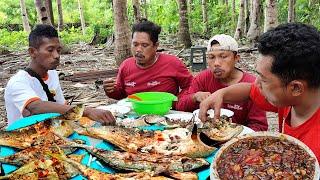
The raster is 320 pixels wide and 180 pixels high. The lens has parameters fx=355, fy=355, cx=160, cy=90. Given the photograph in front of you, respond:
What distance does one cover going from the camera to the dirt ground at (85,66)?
6548 millimetres

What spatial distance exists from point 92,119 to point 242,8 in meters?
12.2

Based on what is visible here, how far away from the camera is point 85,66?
34.3 ft

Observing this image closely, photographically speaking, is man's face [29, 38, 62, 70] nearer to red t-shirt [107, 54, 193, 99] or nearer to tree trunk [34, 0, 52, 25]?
red t-shirt [107, 54, 193, 99]

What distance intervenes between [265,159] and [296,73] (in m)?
0.47

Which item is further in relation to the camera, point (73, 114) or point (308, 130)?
point (73, 114)

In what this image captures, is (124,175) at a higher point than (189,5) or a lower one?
lower

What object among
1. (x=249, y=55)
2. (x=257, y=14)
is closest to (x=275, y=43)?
(x=249, y=55)

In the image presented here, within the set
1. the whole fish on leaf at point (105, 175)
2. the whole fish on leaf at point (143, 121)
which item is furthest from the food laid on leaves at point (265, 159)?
the whole fish on leaf at point (143, 121)

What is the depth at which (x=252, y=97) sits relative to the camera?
2611mm

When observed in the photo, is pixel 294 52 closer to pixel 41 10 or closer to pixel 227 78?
pixel 227 78

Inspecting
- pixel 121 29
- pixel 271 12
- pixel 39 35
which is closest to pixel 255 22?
pixel 271 12

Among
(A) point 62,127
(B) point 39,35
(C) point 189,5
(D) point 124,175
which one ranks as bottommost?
(D) point 124,175

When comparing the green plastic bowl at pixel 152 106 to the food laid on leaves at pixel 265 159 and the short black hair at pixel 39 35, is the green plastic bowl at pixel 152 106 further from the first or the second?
the short black hair at pixel 39 35

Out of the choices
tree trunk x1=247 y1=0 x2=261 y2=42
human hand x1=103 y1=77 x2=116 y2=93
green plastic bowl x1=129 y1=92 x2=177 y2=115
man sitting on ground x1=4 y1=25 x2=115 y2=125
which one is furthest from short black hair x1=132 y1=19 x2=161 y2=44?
tree trunk x1=247 y1=0 x2=261 y2=42
